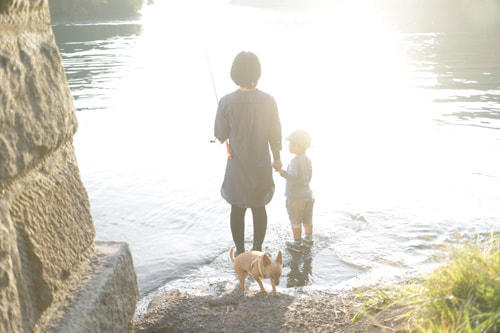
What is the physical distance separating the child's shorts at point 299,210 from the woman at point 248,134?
1.21ft

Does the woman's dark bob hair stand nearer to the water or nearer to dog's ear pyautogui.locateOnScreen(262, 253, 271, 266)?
the water

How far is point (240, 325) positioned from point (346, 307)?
2.52ft

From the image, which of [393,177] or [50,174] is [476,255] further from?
[393,177]

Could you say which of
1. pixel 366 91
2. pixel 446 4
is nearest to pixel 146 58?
pixel 366 91

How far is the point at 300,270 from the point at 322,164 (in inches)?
143

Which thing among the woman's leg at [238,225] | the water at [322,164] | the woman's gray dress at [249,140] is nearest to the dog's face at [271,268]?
the water at [322,164]

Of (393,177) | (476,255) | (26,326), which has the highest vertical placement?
(26,326)

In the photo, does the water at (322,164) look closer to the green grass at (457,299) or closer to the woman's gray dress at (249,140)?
the green grass at (457,299)

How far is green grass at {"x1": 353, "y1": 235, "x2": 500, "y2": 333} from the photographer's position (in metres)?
2.41

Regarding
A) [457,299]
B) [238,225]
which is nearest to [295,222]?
[238,225]

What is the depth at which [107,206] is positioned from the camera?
6758 mm

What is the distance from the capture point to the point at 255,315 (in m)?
3.48

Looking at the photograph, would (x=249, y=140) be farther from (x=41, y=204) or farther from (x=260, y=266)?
(x=41, y=204)

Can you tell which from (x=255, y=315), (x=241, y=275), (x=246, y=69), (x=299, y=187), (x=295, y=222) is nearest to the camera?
(x=255, y=315)
